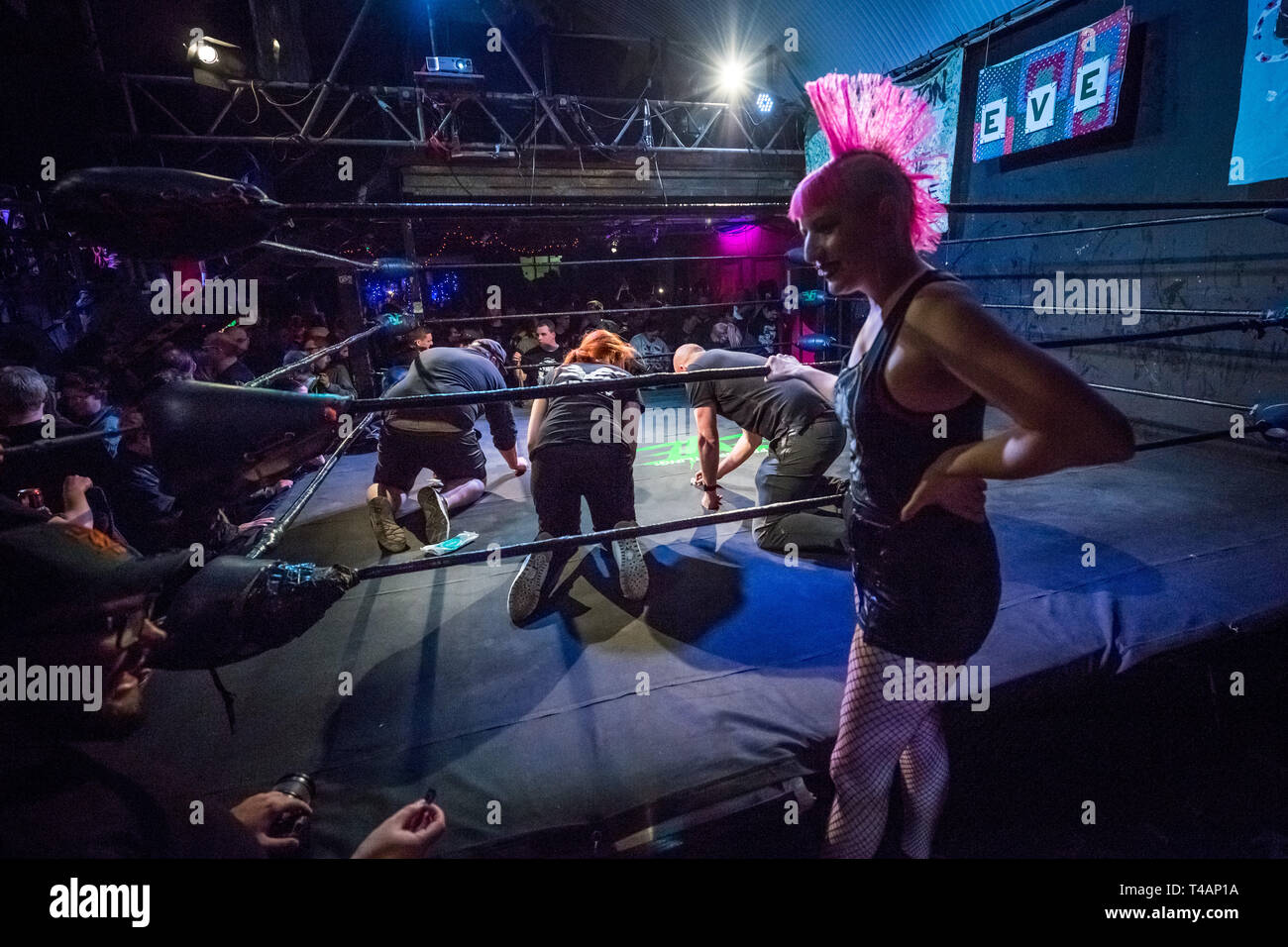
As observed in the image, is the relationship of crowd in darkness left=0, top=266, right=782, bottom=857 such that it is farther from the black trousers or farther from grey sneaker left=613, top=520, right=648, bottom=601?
grey sneaker left=613, top=520, right=648, bottom=601

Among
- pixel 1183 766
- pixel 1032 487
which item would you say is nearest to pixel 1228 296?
pixel 1032 487

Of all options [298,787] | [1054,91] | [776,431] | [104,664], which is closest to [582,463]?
[776,431]

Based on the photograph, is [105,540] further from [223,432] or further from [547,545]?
[547,545]

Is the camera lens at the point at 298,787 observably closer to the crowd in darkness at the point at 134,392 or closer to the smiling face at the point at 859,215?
the crowd in darkness at the point at 134,392

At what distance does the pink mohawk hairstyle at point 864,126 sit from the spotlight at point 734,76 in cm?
935

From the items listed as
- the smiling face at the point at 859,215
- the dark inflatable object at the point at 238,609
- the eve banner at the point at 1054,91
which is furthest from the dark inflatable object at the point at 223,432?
the eve banner at the point at 1054,91

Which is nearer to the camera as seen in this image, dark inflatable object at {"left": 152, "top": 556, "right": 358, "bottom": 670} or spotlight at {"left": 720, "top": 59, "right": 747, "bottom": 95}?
dark inflatable object at {"left": 152, "top": 556, "right": 358, "bottom": 670}

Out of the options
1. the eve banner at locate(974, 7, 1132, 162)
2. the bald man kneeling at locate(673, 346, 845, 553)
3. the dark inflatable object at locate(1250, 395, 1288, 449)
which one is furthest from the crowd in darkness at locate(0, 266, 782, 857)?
the eve banner at locate(974, 7, 1132, 162)

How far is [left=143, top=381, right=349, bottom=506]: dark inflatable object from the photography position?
1111 millimetres

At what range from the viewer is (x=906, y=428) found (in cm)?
110

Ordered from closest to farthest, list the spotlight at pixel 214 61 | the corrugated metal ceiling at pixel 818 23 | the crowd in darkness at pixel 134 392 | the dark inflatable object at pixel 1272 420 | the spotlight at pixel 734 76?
the dark inflatable object at pixel 1272 420
the crowd in darkness at pixel 134 392
the spotlight at pixel 214 61
the corrugated metal ceiling at pixel 818 23
the spotlight at pixel 734 76

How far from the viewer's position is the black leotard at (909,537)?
1.10 metres

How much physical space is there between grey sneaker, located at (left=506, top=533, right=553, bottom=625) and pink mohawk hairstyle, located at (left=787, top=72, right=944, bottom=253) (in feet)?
5.07
